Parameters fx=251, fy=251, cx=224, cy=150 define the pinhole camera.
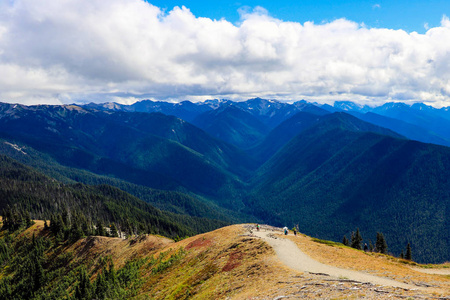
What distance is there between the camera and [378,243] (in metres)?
119

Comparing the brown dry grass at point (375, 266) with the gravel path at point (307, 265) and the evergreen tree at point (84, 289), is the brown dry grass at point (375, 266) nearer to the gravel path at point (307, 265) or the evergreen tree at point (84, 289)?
the gravel path at point (307, 265)

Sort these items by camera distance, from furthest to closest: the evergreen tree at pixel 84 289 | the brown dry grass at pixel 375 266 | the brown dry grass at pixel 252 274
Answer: the evergreen tree at pixel 84 289, the brown dry grass at pixel 375 266, the brown dry grass at pixel 252 274

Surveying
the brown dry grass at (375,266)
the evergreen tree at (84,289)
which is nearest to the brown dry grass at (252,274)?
the brown dry grass at (375,266)

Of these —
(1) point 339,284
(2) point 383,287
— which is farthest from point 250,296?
(2) point 383,287

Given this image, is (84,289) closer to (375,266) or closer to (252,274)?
(252,274)

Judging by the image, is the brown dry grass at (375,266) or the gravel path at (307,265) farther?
the gravel path at (307,265)

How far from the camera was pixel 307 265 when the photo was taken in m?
47.8

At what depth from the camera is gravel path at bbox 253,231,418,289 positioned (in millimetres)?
37572

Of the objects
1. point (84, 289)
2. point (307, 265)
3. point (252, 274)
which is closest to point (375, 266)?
point (307, 265)

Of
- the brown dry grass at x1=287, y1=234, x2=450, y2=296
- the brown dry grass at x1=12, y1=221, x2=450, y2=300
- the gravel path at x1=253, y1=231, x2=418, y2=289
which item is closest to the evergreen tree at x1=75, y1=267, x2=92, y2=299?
the brown dry grass at x1=12, y1=221, x2=450, y2=300

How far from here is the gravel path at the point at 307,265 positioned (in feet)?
123

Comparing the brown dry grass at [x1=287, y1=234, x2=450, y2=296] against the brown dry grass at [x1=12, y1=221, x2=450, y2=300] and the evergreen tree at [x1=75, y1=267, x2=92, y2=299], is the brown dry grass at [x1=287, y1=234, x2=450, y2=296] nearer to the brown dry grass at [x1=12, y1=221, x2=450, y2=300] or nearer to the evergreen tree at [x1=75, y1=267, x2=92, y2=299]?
the brown dry grass at [x1=12, y1=221, x2=450, y2=300]

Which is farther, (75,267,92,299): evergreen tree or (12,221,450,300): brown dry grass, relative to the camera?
(75,267,92,299): evergreen tree

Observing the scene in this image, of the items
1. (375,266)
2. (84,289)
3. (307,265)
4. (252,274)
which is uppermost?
(375,266)
